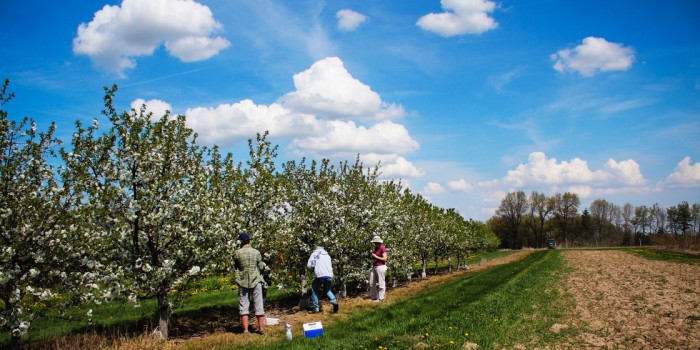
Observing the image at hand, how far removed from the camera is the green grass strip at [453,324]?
9.54 meters

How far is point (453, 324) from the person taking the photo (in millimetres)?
11141

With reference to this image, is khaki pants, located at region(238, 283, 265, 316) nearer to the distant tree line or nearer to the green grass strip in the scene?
the green grass strip

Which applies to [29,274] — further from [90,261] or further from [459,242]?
[459,242]

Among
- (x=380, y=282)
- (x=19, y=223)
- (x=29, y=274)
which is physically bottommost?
(x=380, y=282)

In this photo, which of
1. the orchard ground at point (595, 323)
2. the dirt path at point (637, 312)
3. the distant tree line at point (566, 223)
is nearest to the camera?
the orchard ground at point (595, 323)

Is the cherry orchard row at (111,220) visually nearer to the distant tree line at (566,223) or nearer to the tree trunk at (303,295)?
the tree trunk at (303,295)

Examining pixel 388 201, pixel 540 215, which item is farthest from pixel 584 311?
pixel 540 215

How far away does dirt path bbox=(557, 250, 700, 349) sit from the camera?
1019cm

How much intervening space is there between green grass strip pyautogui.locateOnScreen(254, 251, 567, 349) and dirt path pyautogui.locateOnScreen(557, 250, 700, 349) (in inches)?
38.1

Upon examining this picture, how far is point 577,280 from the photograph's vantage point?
21.9 meters

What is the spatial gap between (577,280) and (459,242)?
17.1 m

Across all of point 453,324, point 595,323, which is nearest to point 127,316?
point 453,324

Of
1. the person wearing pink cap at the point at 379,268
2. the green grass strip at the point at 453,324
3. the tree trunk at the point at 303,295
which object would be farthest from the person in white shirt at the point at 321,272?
the person wearing pink cap at the point at 379,268

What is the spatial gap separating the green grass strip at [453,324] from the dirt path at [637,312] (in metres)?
0.97
